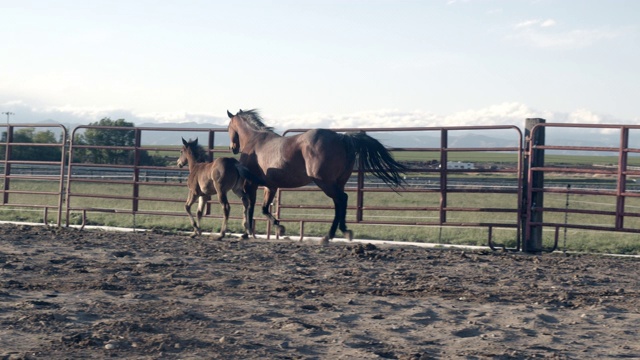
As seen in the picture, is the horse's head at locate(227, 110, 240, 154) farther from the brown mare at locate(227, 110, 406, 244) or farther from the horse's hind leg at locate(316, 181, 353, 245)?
the horse's hind leg at locate(316, 181, 353, 245)

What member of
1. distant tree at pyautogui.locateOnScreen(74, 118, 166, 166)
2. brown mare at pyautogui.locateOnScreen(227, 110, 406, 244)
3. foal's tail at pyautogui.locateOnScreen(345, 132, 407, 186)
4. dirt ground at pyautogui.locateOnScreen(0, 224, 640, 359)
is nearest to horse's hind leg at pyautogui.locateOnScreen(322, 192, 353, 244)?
brown mare at pyautogui.locateOnScreen(227, 110, 406, 244)

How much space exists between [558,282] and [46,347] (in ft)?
16.7

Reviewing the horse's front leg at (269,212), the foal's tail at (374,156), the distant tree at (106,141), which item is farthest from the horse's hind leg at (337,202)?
the distant tree at (106,141)

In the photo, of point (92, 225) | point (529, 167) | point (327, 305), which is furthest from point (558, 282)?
point (92, 225)

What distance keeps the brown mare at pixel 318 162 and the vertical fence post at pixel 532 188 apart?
182 centimetres

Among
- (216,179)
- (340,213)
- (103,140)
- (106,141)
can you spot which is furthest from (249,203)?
(106,141)

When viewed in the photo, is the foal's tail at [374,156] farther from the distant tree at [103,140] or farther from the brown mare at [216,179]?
the distant tree at [103,140]

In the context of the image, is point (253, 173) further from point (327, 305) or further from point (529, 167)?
point (327, 305)

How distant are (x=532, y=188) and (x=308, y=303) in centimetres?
561

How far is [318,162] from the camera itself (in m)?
10.9

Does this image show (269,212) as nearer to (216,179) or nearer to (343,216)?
(216,179)

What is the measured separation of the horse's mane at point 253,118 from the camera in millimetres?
12320

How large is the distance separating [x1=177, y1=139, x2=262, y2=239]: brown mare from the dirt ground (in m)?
1.83

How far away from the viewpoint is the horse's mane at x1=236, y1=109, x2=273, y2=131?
12.3m
